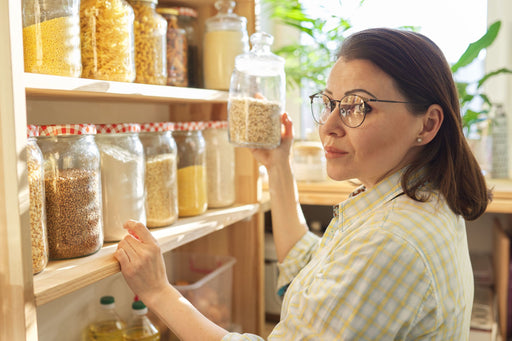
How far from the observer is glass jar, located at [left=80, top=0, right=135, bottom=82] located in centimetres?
89

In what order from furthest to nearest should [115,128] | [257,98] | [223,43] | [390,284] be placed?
[223,43], [257,98], [115,128], [390,284]

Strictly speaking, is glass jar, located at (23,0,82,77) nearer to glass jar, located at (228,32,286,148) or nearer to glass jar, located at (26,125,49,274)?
glass jar, located at (26,125,49,274)

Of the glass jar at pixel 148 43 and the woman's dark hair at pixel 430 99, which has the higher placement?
the glass jar at pixel 148 43

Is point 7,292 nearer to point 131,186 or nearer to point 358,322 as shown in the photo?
point 131,186

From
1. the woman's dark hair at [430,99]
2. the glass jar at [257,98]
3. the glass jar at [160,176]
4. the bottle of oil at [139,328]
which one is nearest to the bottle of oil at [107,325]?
the bottle of oil at [139,328]

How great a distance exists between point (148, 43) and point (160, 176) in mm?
283

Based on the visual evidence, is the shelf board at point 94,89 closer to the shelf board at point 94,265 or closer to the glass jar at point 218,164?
the glass jar at point 218,164

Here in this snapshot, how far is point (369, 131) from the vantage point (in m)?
0.83

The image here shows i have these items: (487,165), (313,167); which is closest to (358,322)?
(313,167)

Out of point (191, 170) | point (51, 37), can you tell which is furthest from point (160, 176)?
point (51, 37)

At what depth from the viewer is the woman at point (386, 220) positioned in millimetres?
711

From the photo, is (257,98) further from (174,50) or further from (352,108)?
(352,108)

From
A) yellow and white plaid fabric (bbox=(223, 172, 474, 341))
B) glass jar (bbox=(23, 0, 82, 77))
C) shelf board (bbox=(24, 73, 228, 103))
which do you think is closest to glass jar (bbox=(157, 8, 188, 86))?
shelf board (bbox=(24, 73, 228, 103))

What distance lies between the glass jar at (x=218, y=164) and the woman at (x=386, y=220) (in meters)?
0.39
